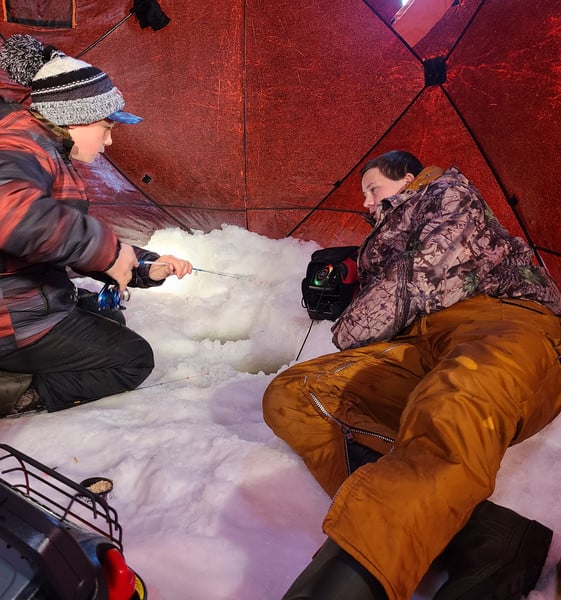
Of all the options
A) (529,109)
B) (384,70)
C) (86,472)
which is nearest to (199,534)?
(86,472)

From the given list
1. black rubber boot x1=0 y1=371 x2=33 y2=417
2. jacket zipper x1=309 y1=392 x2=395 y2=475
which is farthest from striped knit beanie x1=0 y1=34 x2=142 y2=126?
jacket zipper x1=309 y1=392 x2=395 y2=475

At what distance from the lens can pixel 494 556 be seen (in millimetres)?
1074

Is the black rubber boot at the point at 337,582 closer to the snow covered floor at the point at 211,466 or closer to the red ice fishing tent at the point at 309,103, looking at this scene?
the snow covered floor at the point at 211,466

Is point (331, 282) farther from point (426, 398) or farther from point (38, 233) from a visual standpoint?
point (38, 233)

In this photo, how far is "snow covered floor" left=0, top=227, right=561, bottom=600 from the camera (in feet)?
3.93

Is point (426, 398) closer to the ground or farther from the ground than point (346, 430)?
farther from the ground

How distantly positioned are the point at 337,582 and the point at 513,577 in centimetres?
41

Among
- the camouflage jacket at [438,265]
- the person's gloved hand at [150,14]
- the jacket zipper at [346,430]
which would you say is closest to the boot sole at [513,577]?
the jacket zipper at [346,430]

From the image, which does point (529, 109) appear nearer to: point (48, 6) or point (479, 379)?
point (479, 379)

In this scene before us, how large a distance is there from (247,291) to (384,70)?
4.69 feet

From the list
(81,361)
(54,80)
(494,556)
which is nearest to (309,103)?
(54,80)

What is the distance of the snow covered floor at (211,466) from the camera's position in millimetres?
1199

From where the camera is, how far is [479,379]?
1.19m

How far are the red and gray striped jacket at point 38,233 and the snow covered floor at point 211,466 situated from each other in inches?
15.4
